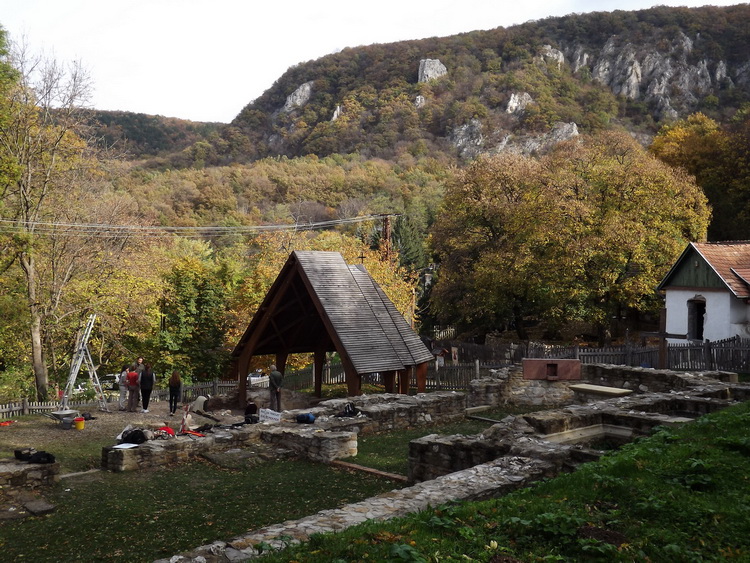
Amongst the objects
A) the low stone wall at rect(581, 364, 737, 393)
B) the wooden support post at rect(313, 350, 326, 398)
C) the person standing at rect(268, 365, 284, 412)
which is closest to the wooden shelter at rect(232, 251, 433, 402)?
the wooden support post at rect(313, 350, 326, 398)

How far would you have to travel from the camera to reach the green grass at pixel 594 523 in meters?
5.89

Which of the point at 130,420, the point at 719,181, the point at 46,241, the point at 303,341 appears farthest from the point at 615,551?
the point at 719,181

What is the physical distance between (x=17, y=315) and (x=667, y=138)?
53168 millimetres

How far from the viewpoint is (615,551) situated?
5824 millimetres

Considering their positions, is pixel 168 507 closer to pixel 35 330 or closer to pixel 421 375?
pixel 421 375

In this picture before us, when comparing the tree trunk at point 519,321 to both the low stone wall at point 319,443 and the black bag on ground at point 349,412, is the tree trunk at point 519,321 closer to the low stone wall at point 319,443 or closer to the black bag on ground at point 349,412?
the black bag on ground at point 349,412

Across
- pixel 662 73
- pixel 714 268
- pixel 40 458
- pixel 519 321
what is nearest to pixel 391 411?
pixel 40 458

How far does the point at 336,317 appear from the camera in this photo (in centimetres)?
2047

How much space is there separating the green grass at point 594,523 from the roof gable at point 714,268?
23079 millimetres

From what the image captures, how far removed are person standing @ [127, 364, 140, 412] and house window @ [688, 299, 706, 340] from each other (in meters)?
25.2

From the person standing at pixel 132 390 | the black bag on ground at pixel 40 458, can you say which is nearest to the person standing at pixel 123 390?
the person standing at pixel 132 390

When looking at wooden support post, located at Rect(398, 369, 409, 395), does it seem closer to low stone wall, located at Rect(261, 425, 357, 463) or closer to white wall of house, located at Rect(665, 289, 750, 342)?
low stone wall, located at Rect(261, 425, 357, 463)

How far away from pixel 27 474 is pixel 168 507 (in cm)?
314

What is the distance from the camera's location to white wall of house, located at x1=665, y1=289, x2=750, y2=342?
93.2 ft
